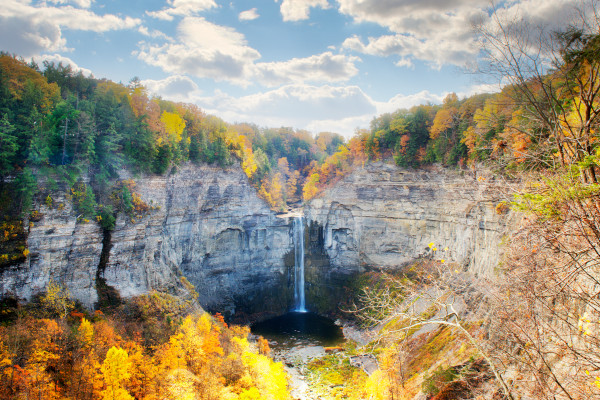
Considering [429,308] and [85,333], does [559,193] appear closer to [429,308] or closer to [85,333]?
[429,308]

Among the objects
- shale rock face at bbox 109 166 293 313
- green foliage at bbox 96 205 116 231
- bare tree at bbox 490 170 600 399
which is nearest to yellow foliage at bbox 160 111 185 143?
shale rock face at bbox 109 166 293 313

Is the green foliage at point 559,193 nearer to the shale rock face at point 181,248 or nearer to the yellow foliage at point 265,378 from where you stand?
the yellow foliage at point 265,378

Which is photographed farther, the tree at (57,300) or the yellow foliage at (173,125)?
the yellow foliage at (173,125)

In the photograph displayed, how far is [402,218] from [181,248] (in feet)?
82.0

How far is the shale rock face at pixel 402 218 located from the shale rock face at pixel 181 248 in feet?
24.3

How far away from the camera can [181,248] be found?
35.5 metres

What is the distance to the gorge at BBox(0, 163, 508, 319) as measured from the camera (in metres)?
23.8

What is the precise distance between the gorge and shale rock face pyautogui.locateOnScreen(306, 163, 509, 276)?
4.8 inches

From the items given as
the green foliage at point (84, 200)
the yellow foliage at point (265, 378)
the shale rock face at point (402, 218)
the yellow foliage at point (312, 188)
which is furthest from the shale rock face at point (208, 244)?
the yellow foliage at point (265, 378)

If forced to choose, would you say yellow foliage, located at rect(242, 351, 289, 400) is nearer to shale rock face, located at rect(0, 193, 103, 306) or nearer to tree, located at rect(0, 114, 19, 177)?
shale rock face, located at rect(0, 193, 103, 306)

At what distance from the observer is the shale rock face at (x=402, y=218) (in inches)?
1135

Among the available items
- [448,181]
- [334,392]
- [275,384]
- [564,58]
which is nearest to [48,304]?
[275,384]

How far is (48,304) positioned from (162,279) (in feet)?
28.2

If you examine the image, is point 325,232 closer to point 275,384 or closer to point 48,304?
point 275,384
